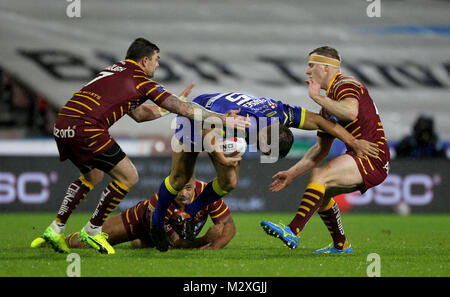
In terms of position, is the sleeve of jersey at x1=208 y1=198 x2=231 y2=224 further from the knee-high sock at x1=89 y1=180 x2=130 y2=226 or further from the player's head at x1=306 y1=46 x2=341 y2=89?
the player's head at x1=306 y1=46 x2=341 y2=89

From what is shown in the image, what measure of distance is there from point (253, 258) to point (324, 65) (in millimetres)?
1912

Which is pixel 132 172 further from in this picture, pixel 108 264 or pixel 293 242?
pixel 293 242

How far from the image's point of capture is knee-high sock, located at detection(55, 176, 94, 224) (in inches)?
263

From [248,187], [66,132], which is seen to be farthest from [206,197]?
[248,187]

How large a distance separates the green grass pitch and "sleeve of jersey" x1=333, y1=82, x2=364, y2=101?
1405 mm

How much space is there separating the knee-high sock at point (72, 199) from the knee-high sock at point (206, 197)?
986 mm

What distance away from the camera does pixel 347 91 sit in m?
6.45

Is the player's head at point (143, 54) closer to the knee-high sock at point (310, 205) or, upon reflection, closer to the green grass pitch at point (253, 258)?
the green grass pitch at point (253, 258)

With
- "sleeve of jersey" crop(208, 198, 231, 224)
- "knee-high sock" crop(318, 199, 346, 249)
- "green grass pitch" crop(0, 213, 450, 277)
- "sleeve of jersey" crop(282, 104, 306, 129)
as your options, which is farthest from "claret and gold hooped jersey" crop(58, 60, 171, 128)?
"knee-high sock" crop(318, 199, 346, 249)

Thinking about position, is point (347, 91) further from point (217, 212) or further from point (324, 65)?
point (217, 212)

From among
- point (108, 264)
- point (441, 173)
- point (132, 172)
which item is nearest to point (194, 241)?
point (132, 172)

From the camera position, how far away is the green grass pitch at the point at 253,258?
5320mm

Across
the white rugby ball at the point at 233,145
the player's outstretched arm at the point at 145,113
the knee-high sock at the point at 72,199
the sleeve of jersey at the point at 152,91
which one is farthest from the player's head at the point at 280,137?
the knee-high sock at the point at 72,199

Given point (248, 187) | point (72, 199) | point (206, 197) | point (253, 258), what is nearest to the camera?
point (253, 258)
